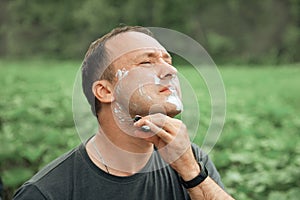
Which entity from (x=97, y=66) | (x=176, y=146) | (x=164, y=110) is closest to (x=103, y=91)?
(x=97, y=66)

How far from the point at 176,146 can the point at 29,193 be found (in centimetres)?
55

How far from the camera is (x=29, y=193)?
2.22m

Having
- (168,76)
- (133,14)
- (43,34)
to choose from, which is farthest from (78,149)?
(43,34)

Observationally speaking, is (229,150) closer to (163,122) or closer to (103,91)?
(103,91)

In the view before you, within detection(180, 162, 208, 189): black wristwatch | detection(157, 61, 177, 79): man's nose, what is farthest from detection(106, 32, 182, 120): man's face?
detection(180, 162, 208, 189): black wristwatch

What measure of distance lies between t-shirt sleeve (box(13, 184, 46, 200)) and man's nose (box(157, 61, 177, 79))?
23.0 inches

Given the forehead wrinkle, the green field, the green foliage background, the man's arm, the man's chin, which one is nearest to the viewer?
the man's arm

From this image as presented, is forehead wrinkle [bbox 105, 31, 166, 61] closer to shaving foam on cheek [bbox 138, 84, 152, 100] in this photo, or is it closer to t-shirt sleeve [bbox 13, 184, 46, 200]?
shaving foam on cheek [bbox 138, 84, 152, 100]

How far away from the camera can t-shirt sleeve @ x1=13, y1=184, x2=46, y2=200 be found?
2.21m

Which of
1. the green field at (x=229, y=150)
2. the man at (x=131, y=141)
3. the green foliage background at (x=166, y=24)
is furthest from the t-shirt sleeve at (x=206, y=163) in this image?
the green foliage background at (x=166, y=24)

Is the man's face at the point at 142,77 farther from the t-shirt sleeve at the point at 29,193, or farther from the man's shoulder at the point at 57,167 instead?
the t-shirt sleeve at the point at 29,193

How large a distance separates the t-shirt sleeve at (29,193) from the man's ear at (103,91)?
412 mm

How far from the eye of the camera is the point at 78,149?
2.36 meters

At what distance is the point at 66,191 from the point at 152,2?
40048 mm
